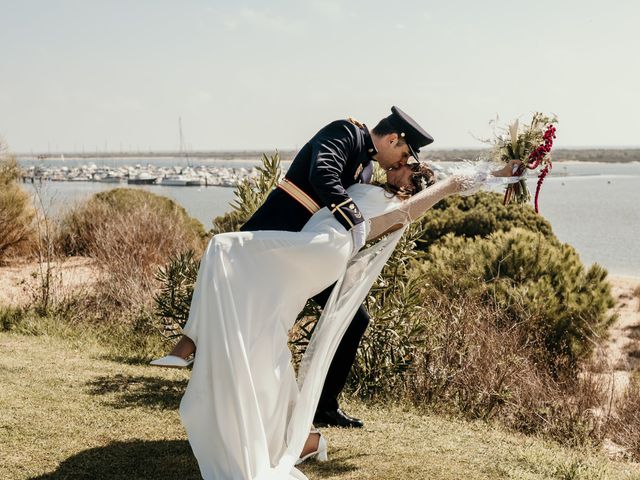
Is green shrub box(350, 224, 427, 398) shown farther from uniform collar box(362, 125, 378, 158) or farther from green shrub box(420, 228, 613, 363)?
green shrub box(420, 228, 613, 363)

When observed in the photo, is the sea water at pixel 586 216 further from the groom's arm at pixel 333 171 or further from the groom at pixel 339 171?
the groom's arm at pixel 333 171

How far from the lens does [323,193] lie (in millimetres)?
4086

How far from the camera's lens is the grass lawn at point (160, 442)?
4.25 meters

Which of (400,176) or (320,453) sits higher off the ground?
(400,176)

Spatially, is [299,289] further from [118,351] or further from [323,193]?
[118,351]

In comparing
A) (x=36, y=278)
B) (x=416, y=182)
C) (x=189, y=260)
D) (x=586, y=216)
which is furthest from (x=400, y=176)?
(x=586, y=216)

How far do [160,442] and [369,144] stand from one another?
2242 millimetres

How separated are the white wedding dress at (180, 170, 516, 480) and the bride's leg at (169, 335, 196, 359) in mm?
66

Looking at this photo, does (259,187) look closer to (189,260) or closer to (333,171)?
(189,260)

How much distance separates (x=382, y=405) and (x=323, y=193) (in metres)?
2.82

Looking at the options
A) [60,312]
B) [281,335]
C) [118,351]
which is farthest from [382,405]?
[60,312]

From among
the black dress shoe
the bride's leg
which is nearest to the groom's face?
the bride's leg

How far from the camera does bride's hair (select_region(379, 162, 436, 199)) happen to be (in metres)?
4.55

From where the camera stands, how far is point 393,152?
4.59 metres
